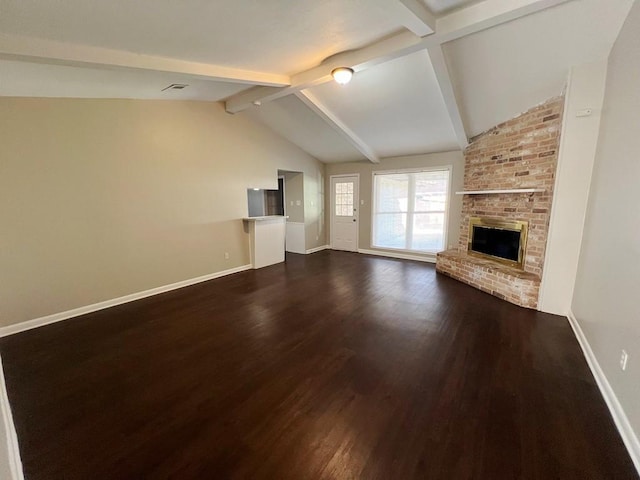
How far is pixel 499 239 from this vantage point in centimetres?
422

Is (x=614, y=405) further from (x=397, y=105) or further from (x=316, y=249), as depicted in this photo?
(x=316, y=249)

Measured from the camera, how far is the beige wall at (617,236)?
1.70 meters

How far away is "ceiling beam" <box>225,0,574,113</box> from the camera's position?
7.03ft

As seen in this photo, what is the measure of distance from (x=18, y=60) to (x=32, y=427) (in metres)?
2.70

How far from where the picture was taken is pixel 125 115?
3.62 metres

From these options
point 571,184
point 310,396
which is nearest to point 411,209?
point 571,184

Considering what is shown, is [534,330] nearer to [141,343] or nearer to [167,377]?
[167,377]

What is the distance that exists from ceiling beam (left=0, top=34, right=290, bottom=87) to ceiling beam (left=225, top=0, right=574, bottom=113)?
2.74 feet

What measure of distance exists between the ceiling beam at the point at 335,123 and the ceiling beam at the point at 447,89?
179 cm

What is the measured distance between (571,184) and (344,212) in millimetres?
4786

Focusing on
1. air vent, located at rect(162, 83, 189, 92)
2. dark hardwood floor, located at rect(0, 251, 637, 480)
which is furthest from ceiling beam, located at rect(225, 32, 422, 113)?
dark hardwood floor, located at rect(0, 251, 637, 480)

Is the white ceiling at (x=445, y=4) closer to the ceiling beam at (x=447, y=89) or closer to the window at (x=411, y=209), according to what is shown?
the ceiling beam at (x=447, y=89)

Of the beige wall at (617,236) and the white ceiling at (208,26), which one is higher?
the white ceiling at (208,26)

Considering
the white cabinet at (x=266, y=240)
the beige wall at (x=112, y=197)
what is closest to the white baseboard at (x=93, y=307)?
the beige wall at (x=112, y=197)
